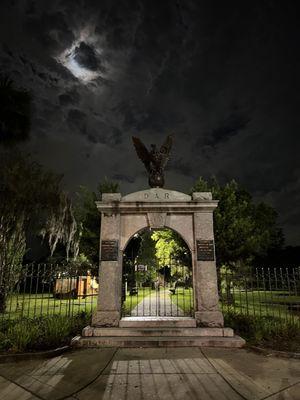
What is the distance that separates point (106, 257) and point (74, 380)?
3.81 meters

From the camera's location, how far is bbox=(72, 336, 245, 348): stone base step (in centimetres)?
698

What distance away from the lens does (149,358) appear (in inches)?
239

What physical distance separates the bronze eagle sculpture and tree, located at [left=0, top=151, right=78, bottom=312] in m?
4.87

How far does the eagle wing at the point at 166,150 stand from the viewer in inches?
388

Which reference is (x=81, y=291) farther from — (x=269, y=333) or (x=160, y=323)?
(x=269, y=333)

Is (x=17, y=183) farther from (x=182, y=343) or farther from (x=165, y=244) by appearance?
(x=165, y=244)

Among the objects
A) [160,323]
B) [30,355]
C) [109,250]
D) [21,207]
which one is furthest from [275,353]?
[21,207]

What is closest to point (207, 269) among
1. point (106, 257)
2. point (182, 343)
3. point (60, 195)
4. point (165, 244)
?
point (182, 343)

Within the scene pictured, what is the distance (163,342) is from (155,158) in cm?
567

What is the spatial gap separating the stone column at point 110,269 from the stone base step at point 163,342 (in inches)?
30.3

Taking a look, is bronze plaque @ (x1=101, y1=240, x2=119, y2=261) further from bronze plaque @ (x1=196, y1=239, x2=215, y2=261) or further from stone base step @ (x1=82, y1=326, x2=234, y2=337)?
bronze plaque @ (x1=196, y1=239, x2=215, y2=261)

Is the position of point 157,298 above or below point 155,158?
below

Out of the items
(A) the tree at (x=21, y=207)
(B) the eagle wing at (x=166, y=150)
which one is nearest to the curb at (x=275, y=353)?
(B) the eagle wing at (x=166, y=150)

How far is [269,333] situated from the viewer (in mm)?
7441
